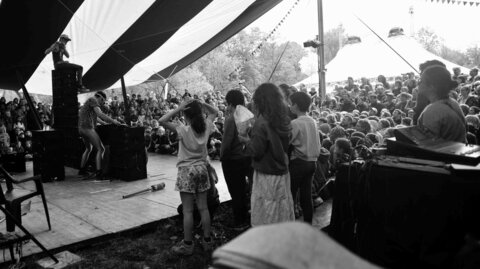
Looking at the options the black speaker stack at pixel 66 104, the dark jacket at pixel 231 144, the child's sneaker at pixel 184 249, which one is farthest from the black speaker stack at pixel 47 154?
the child's sneaker at pixel 184 249

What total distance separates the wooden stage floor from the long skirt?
1.17 metres

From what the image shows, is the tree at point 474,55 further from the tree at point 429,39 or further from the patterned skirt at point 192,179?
the patterned skirt at point 192,179

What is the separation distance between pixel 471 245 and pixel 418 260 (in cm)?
122

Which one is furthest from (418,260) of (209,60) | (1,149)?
(209,60)

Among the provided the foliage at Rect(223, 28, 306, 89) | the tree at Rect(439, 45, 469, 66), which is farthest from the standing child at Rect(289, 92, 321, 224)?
the tree at Rect(439, 45, 469, 66)

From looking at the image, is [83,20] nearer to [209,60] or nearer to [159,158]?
[159,158]

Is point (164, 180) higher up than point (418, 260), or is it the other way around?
point (418, 260)

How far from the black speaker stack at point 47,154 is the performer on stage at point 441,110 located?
639 cm

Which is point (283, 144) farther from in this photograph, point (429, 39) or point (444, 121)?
point (429, 39)

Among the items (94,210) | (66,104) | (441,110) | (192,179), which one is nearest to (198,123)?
(192,179)

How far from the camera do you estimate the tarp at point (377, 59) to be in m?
15.1

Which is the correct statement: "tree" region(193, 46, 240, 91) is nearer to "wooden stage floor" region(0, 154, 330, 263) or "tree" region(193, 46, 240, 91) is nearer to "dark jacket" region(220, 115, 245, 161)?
"wooden stage floor" region(0, 154, 330, 263)

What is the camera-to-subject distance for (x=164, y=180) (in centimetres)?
686

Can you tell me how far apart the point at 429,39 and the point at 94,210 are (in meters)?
62.4
